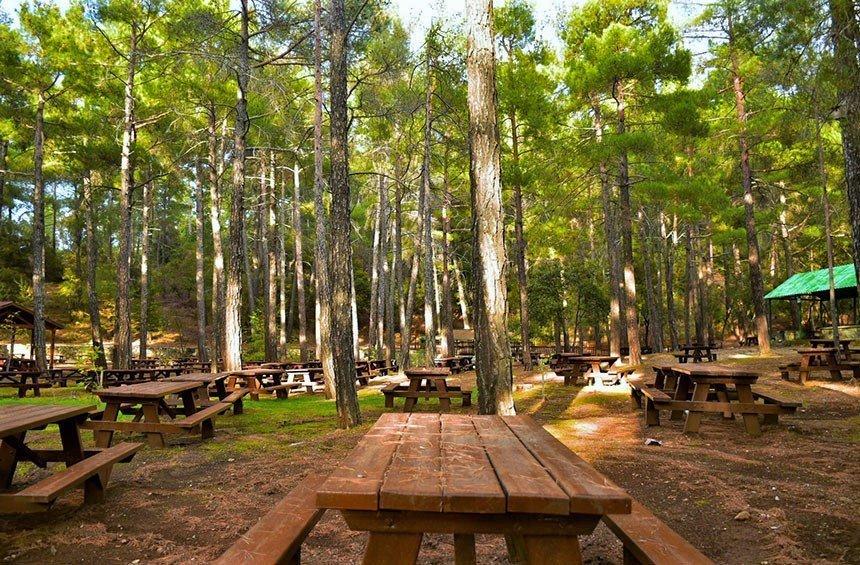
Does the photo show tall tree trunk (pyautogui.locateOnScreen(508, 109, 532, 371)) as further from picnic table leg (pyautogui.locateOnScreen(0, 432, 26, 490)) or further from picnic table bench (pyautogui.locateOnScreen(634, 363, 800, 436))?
picnic table leg (pyautogui.locateOnScreen(0, 432, 26, 490))

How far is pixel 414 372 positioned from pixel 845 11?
7.56 metres

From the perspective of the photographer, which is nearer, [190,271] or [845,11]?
[845,11]

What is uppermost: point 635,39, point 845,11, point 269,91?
point 635,39

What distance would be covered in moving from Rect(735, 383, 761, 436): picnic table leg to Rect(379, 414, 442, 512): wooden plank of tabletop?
5247mm

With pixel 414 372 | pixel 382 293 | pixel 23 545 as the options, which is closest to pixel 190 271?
pixel 382 293

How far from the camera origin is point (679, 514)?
363 cm

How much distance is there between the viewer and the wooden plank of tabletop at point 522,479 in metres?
1.54

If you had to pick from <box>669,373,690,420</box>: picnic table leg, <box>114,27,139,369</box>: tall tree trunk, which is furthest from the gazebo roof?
<box>669,373,690,420</box>: picnic table leg

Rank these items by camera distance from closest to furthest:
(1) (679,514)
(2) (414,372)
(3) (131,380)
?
1. (1) (679,514)
2. (2) (414,372)
3. (3) (131,380)

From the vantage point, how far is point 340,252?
25.3 feet

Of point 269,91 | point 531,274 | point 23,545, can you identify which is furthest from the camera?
point 531,274

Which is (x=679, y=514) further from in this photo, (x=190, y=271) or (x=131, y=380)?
(x=190, y=271)

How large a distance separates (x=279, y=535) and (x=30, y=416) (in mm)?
2553

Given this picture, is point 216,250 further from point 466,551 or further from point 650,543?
point 650,543
